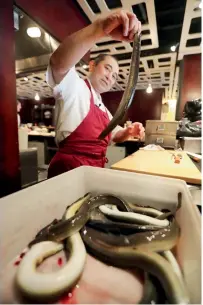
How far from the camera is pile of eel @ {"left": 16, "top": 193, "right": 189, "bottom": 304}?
1.07 ft

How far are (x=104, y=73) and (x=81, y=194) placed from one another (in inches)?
31.2

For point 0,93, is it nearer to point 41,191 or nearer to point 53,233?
point 41,191

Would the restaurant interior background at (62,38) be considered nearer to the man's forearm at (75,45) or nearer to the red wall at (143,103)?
the man's forearm at (75,45)

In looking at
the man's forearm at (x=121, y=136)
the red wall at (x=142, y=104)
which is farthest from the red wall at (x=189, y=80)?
the red wall at (x=142, y=104)

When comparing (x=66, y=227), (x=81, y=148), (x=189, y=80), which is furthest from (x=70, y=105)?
(x=189, y=80)

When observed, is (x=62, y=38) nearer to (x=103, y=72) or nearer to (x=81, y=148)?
(x=103, y=72)

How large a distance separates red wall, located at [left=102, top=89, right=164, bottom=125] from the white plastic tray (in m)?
7.29

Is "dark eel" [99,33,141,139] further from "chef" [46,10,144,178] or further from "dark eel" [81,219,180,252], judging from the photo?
"dark eel" [81,219,180,252]

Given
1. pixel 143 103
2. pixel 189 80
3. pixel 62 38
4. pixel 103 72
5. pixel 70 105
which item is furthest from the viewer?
pixel 143 103

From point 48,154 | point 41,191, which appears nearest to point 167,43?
point 41,191

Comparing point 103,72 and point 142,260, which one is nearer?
point 142,260

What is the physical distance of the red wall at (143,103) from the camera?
25.4ft

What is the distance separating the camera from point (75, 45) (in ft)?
2.32

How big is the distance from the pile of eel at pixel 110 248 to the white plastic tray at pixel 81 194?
3 centimetres
